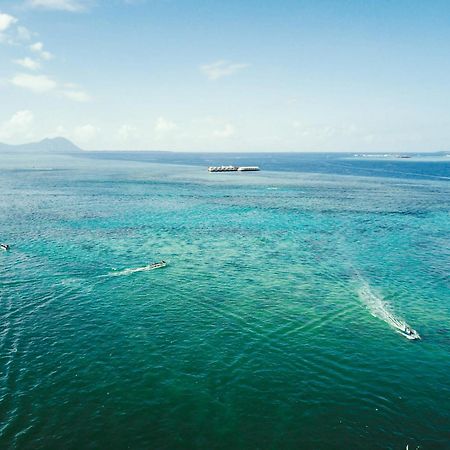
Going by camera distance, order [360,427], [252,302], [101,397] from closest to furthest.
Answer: [360,427], [101,397], [252,302]

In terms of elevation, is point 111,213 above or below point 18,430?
above

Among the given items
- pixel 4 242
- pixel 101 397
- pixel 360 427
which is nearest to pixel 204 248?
pixel 4 242

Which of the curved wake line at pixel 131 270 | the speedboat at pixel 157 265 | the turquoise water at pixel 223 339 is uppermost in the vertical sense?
the speedboat at pixel 157 265

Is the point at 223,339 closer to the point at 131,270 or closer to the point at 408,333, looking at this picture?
the point at 408,333

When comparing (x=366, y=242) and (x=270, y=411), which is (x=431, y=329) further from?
(x=366, y=242)

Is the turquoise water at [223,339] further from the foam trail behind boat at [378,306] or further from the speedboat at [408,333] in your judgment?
the speedboat at [408,333]

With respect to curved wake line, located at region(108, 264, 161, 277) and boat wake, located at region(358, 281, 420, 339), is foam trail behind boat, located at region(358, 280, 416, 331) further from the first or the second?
curved wake line, located at region(108, 264, 161, 277)

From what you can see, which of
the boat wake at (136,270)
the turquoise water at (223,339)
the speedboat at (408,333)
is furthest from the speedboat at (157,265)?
the speedboat at (408,333)
